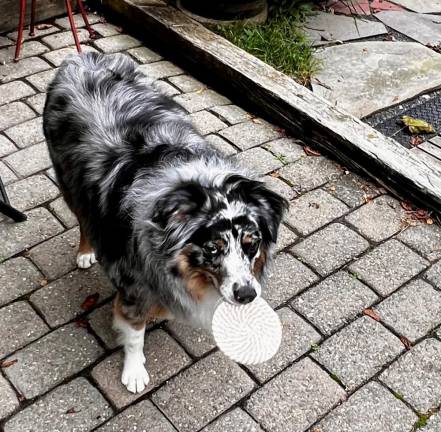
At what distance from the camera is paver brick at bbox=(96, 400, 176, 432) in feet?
8.77

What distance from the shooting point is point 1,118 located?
4.27m

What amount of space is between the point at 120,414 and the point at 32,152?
1.97m

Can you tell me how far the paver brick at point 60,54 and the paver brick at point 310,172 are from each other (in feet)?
6.53

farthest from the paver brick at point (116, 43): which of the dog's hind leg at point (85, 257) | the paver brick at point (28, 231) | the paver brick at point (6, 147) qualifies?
the dog's hind leg at point (85, 257)

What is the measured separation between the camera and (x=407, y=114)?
4.79m

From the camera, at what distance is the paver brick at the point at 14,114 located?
4.24 meters

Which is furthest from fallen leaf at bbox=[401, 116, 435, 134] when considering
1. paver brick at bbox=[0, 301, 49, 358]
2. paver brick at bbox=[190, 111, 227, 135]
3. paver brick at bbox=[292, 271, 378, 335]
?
paver brick at bbox=[0, 301, 49, 358]

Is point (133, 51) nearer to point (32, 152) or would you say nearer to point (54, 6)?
point (54, 6)

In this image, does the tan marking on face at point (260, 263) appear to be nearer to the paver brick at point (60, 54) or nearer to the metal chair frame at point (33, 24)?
the metal chair frame at point (33, 24)

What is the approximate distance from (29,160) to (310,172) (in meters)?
1.81

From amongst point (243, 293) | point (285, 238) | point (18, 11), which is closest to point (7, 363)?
point (243, 293)

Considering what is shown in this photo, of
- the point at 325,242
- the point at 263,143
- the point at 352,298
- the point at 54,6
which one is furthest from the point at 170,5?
the point at 352,298

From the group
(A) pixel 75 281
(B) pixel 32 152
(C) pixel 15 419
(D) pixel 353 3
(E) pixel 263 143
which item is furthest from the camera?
(D) pixel 353 3

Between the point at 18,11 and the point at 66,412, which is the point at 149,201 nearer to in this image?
the point at 66,412
